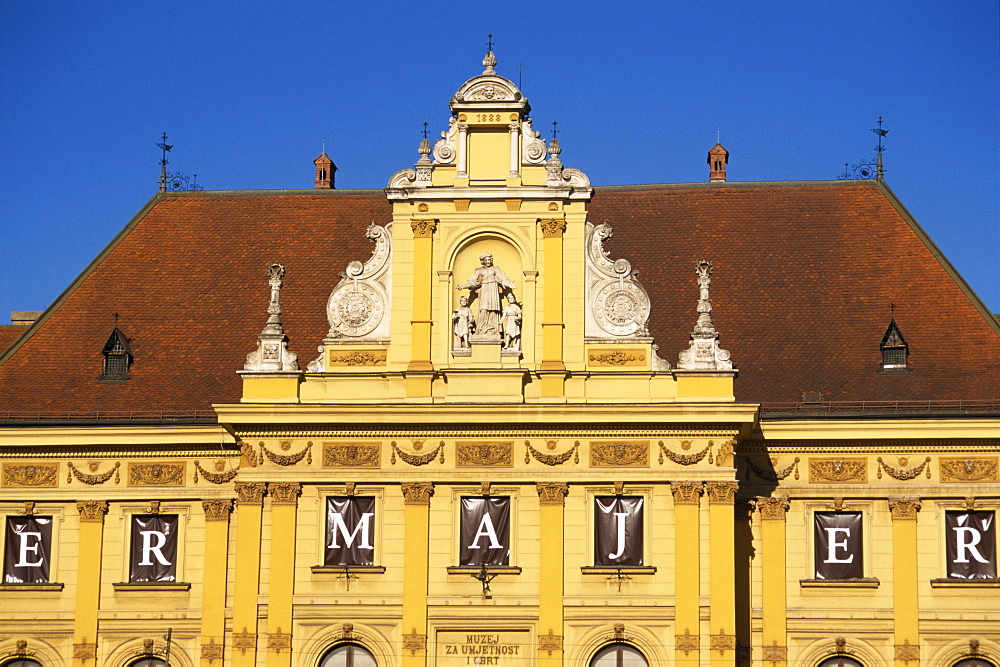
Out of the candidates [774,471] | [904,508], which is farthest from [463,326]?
[904,508]

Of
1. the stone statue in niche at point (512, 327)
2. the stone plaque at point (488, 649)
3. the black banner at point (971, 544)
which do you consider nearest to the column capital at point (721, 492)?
the stone plaque at point (488, 649)

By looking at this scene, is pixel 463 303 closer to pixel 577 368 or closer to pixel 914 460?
pixel 577 368

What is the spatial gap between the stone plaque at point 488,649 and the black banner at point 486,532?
146 centimetres

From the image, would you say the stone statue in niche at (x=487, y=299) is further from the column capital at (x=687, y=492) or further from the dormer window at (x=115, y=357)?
the dormer window at (x=115, y=357)

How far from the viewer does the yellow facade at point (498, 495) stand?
38.1 meters

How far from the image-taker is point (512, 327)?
3909cm

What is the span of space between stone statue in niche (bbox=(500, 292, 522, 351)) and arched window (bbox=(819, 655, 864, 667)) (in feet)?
30.3

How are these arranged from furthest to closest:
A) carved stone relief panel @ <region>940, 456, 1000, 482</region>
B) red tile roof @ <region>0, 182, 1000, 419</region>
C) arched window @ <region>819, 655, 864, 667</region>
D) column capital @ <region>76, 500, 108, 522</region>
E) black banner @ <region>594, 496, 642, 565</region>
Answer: red tile roof @ <region>0, 182, 1000, 419</region> → column capital @ <region>76, 500, 108, 522</region> → carved stone relief panel @ <region>940, 456, 1000, 482</region> → arched window @ <region>819, 655, 864, 667</region> → black banner @ <region>594, 496, 642, 565</region>

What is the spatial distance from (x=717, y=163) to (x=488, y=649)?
656 inches

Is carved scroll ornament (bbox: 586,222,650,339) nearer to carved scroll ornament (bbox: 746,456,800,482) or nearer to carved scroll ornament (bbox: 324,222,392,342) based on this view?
carved scroll ornament (bbox: 746,456,800,482)

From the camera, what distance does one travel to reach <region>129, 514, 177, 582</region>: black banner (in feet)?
132

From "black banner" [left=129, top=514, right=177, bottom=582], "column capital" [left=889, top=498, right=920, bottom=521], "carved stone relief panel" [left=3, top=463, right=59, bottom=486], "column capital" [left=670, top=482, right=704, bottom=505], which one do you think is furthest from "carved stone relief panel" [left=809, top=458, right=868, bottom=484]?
"carved stone relief panel" [left=3, top=463, right=59, bottom=486]

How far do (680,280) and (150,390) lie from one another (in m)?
12.4

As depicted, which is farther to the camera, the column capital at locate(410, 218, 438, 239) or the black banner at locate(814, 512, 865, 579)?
the black banner at locate(814, 512, 865, 579)
